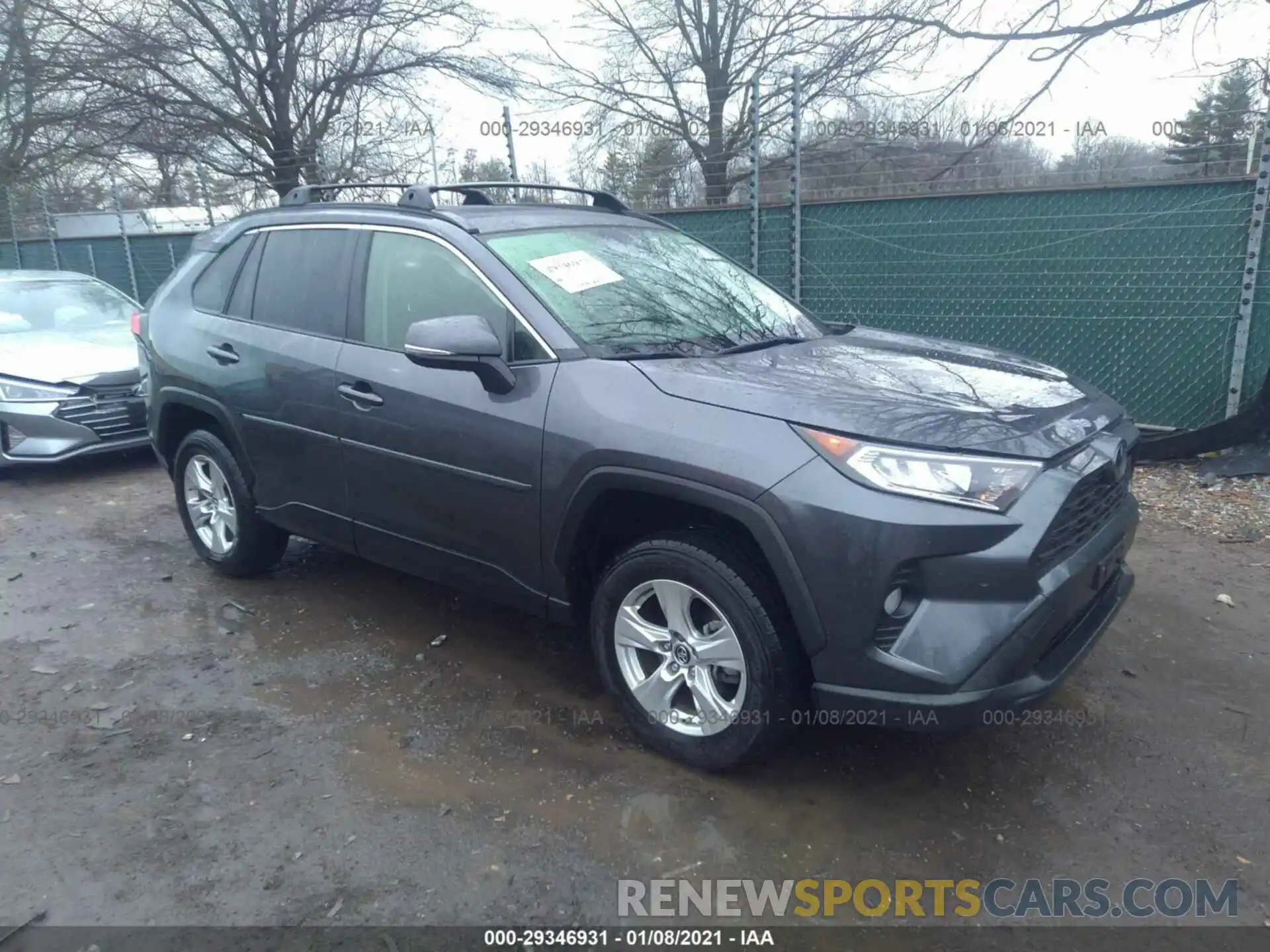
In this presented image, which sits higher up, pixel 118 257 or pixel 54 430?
pixel 118 257

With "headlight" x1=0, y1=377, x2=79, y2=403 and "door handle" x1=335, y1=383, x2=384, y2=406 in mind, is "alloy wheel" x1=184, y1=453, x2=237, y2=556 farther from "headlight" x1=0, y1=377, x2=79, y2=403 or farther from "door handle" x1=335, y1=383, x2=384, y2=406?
"headlight" x1=0, y1=377, x2=79, y2=403

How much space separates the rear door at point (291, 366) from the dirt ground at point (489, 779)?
642mm

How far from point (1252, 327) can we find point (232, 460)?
6.31 metres

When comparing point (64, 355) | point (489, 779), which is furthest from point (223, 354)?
point (64, 355)

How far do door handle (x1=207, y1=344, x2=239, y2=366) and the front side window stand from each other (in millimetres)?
924

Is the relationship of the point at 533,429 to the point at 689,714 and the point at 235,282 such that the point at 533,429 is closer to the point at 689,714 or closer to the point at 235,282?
the point at 689,714

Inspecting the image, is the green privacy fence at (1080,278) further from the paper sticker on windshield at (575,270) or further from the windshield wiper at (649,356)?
the windshield wiper at (649,356)

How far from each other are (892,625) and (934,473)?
1.44ft

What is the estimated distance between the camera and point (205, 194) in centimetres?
1403

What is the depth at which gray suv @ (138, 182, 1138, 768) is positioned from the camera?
8.28ft

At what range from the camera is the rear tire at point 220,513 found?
4.52 m

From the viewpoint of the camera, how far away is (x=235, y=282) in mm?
4473

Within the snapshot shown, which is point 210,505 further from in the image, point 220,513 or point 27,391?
point 27,391

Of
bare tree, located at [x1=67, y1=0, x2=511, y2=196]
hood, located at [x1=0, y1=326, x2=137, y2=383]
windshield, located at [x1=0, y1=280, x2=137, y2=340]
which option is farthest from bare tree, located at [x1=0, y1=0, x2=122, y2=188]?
hood, located at [x1=0, y1=326, x2=137, y2=383]
